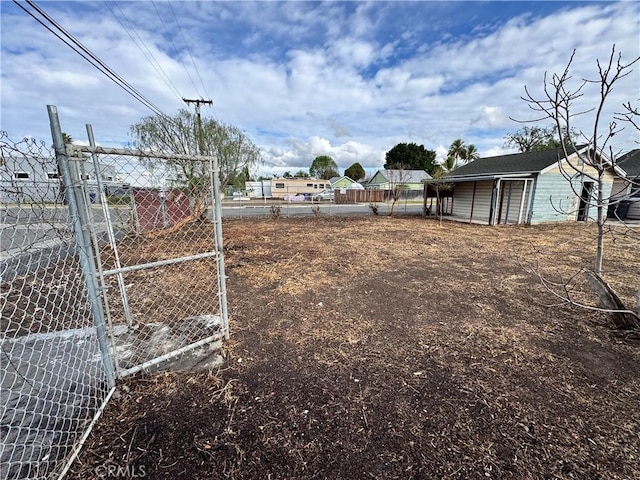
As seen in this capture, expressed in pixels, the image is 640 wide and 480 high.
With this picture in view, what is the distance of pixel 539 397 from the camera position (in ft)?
6.81

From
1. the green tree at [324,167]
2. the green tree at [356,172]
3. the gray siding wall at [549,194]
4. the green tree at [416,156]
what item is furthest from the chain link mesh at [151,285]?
the green tree at [324,167]

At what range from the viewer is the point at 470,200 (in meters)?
14.4

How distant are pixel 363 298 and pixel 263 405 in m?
2.27

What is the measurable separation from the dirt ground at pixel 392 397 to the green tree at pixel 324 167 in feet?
214

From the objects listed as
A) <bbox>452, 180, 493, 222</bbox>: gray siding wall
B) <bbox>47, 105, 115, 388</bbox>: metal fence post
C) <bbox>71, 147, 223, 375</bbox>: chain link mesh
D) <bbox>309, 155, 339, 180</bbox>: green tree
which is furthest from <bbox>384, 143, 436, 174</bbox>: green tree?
<bbox>47, 105, 115, 388</bbox>: metal fence post

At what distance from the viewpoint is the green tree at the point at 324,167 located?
67.2 m

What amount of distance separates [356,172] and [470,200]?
51.7 meters

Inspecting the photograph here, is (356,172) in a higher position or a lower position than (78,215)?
higher

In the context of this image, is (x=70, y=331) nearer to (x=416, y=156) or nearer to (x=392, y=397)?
(x=392, y=397)
